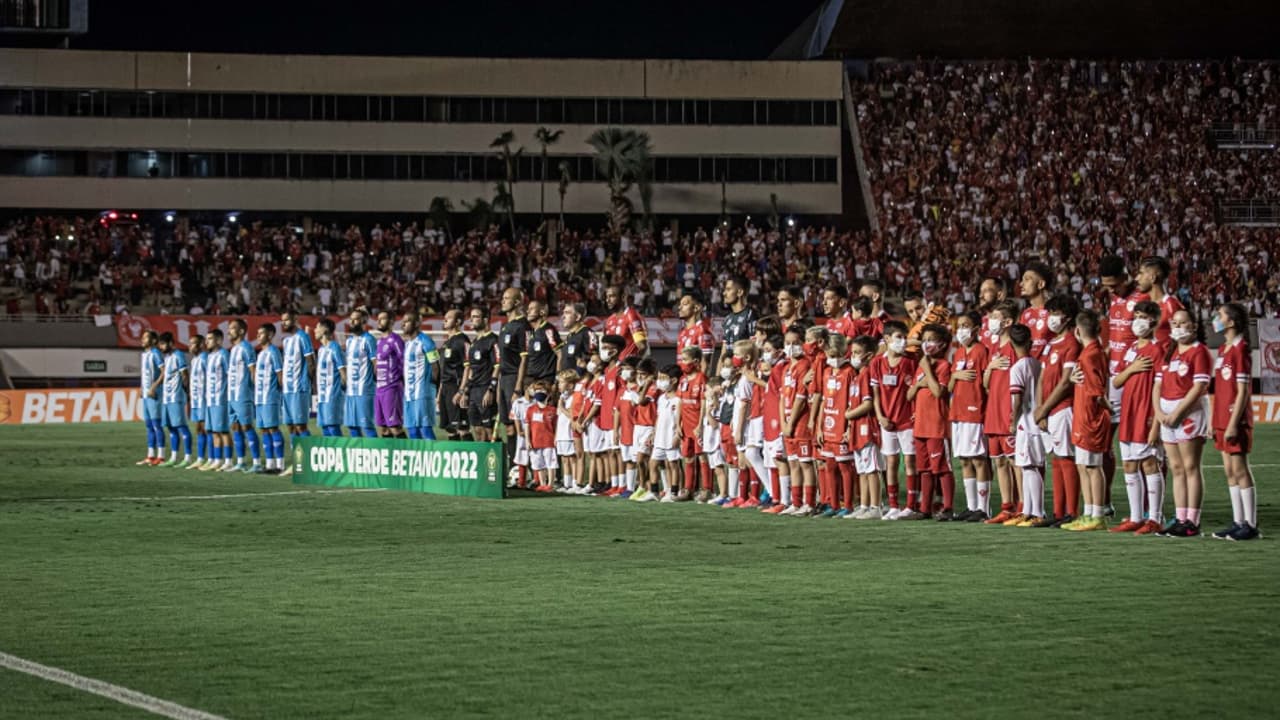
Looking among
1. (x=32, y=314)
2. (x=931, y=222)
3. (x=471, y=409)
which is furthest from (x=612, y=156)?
(x=471, y=409)

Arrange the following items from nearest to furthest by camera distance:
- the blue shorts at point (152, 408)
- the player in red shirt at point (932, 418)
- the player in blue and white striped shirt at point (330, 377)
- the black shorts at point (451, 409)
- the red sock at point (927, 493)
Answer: the player in red shirt at point (932, 418) → the red sock at point (927, 493) → the black shorts at point (451, 409) → the player in blue and white striped shirt at point (330, 377) → the blue shorts at point (152, 408)

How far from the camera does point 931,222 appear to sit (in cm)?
5803

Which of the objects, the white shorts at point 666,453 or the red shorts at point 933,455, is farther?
the white shorts at point 666,453

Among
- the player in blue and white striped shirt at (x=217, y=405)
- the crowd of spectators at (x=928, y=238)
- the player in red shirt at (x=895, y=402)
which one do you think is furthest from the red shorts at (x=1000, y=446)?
the crowd of spectators at (x=928, y=238)

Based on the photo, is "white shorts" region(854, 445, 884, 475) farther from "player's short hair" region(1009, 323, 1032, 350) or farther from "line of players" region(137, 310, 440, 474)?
"line of players" region(137, 310, 440, 474)

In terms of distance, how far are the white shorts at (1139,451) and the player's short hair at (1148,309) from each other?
101cm

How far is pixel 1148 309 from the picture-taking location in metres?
13.0

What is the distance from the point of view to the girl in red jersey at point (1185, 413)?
1267 cm

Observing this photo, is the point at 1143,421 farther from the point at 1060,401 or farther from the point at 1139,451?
the point at 1060,401

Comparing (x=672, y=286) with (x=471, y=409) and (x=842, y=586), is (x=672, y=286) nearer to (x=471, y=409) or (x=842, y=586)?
(x=471, y=409)

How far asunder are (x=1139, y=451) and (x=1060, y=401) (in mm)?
956

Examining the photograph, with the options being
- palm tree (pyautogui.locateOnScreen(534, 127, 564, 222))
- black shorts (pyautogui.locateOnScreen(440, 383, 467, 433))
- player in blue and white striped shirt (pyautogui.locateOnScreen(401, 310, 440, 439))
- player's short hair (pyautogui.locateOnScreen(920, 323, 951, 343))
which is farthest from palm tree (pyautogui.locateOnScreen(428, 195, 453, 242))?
player's short hair (pyautogui.locateOnScreen(920, 323, 951, 343))

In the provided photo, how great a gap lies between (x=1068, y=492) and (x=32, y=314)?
40158mm

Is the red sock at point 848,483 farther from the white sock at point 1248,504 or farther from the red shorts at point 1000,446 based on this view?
the white sock at point 1248,504
